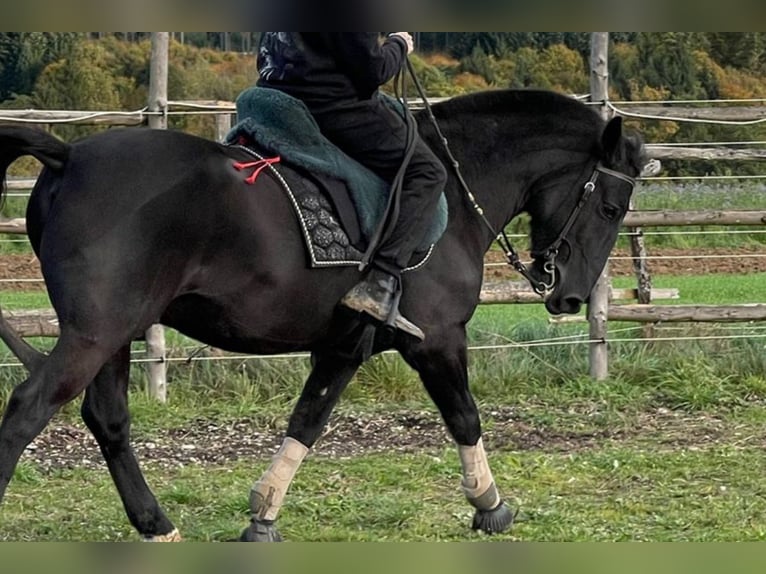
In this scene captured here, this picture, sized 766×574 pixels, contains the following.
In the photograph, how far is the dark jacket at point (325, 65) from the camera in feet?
15.2

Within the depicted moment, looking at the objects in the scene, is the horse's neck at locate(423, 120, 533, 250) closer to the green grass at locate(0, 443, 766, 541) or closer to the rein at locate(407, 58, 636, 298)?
the rein at locate(407, 58, 636, 298)

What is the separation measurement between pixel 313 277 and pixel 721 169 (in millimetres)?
14052

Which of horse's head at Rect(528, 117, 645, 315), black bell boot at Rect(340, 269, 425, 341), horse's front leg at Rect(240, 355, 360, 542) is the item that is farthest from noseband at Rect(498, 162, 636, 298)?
horse's front leg at Rect(240, 355, 360, 542)

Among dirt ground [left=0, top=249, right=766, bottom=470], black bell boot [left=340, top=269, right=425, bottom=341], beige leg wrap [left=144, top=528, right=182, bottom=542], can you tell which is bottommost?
dirt ground [left=0, top=249, right=766, bottom=470]

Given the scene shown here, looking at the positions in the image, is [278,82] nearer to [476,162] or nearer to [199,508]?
[476,162]

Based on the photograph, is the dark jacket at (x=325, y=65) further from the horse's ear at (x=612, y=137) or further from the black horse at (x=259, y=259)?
the horse's ear at (x=612, y=137)

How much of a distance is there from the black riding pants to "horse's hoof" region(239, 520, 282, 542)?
1.26 meters

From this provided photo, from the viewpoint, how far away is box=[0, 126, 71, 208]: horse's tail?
4359 mm

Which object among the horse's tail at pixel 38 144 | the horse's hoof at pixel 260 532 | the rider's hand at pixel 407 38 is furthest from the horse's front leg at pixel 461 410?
the horse's tail at pixel 38 144

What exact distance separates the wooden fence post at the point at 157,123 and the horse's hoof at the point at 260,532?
2885 millimetres

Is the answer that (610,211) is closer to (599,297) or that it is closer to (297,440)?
(297,440)

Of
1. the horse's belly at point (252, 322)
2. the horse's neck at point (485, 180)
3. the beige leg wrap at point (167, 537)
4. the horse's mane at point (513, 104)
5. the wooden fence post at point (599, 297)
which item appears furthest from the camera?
the wooden fence post at point (599, 297)

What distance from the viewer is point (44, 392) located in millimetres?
4180

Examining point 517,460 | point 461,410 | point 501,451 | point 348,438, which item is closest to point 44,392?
point 461,410
